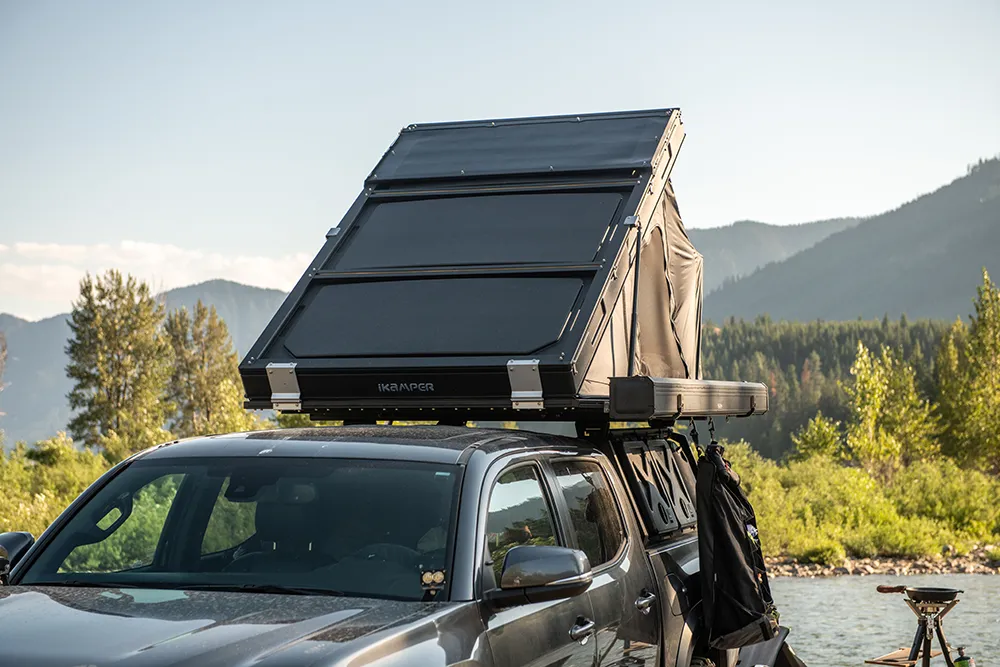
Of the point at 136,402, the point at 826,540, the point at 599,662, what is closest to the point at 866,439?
the point at 826,540

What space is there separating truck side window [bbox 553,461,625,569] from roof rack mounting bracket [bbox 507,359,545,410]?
24.8 inches

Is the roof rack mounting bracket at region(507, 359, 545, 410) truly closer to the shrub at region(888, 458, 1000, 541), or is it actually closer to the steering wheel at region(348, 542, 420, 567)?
the steering wheel at region(348, 542, 420, 567)

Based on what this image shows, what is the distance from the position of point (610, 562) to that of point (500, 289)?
6.84 ft

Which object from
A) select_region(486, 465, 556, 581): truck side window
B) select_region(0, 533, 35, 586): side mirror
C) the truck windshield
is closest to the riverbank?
select_region(486, 465, 556, 581): truck side window

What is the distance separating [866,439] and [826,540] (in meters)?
25.7

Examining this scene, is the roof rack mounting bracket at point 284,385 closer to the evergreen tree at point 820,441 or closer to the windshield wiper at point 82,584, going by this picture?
the windshield wiper at point 82,584

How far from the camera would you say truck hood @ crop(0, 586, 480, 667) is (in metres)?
3.29

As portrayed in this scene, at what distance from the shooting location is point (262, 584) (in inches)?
163

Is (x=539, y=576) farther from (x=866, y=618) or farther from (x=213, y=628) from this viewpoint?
(x=866, y=618)

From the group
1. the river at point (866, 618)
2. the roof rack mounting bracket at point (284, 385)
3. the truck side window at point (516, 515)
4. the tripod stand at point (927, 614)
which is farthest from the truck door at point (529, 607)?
the river at point (866, 618)

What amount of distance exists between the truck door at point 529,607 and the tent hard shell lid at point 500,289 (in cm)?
115

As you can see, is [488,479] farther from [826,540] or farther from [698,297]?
[826,540]

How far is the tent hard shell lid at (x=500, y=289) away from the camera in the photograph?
21.6 ft

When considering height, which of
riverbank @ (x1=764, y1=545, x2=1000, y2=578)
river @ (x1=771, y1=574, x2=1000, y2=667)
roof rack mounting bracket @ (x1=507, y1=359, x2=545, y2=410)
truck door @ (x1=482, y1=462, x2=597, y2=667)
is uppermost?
roof rack mounting bracket @ (x1=507, y1=359, x2=545, y2=410)
